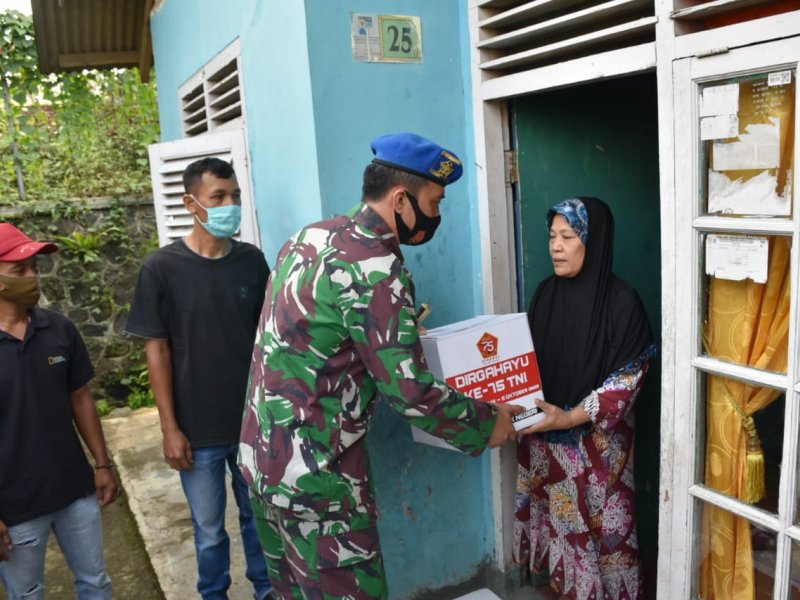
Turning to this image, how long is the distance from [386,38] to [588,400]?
5.16 feet

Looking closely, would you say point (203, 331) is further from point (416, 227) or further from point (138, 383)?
point (138, 383)

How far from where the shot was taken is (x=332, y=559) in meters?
2.08

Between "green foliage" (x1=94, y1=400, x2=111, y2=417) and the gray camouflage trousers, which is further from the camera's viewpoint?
"green foliage" (x1=94, y1=400, x2=111, y2=417)

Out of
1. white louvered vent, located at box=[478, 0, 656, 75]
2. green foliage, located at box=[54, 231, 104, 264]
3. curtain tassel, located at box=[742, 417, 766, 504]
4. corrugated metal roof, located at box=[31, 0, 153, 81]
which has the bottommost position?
curtain tassel, located at box=[742, 417, 766, 504]

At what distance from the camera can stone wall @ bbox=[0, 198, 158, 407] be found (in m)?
6.42

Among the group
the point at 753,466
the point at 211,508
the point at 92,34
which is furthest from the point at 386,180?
the point at 92,34

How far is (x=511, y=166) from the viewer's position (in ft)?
9.45

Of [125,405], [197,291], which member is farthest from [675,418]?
[125,405]

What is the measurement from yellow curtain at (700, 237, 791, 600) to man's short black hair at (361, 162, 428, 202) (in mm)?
957

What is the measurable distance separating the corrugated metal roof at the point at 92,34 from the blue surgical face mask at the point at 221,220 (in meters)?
3.37

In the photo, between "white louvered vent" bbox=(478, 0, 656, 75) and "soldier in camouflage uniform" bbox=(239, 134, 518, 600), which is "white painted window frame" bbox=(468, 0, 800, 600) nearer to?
"white louvered vent" bbox=(478, 0, 656, 75)

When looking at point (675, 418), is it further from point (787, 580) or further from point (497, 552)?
point (497, 552)

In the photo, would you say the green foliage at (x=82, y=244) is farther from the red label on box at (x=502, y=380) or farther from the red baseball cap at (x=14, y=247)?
the red label on box at (x=502, y=380)

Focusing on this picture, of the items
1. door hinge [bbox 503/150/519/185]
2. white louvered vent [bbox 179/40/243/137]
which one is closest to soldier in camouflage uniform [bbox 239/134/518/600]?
door hinge [bbox 503/150/519/185]
